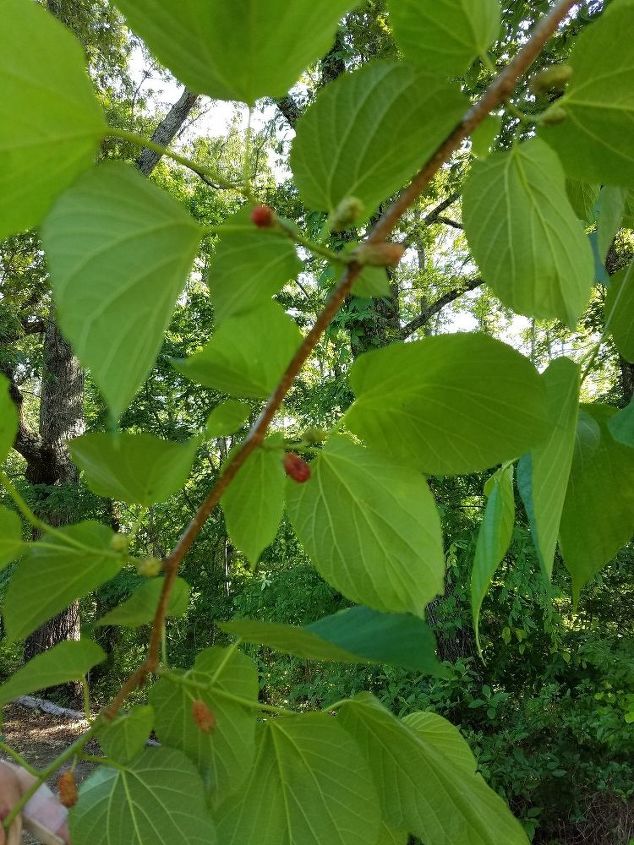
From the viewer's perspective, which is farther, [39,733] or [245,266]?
[39,733]

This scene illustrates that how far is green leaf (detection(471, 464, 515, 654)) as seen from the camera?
31cm

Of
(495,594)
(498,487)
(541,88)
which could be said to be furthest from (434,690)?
(541,88)

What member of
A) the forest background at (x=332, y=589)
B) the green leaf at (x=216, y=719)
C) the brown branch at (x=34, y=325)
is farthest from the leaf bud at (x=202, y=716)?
the brown branch at (x=34, y=325)

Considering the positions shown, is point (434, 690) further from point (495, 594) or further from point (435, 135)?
point (435, 135)

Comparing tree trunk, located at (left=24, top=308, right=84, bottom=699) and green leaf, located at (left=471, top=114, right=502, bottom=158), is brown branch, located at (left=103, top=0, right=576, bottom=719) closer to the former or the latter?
green leaf, located at (left=471, top=114, right=502, bottom=158)

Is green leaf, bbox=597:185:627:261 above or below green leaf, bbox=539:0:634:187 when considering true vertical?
above

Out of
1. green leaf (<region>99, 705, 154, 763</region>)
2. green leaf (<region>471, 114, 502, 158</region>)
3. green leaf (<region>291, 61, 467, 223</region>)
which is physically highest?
green leaf (<region>471, 114, 502, 158</region>)

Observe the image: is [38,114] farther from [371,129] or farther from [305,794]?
[305,794]

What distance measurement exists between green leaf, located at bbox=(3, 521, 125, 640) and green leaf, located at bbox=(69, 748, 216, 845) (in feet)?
0.20

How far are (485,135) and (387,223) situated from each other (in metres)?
0.06

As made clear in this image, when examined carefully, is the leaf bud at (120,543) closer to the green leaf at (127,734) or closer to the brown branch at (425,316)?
the green leaf at (127,734)

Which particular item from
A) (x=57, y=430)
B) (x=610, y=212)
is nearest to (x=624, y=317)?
(x=610, y=212)

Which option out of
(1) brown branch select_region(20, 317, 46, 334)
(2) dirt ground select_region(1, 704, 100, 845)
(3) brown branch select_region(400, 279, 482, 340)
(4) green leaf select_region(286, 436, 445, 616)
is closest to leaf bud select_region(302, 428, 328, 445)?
(4) green leaf select_region(286, 436, 445, 616)

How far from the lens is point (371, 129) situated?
0.15m
